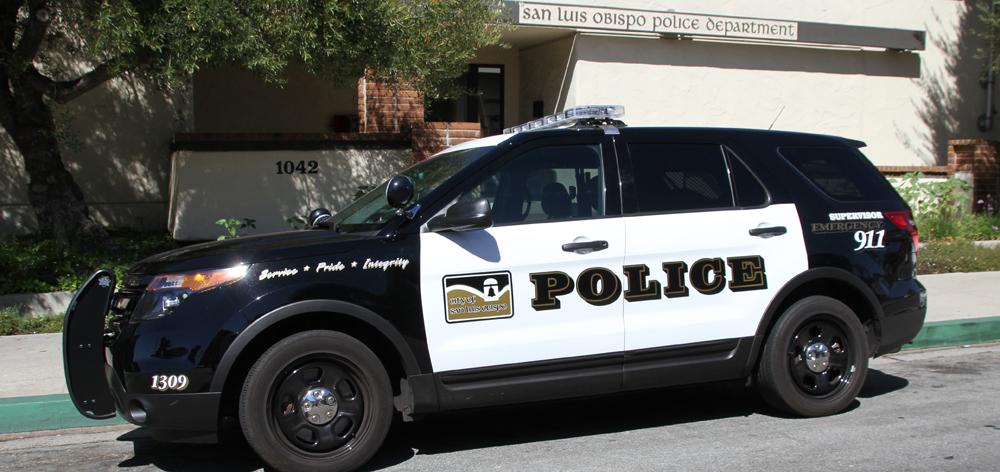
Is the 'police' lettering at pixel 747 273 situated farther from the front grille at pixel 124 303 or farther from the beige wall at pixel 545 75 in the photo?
the beige wall at pixel 545 75

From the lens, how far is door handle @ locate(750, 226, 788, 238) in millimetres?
5859

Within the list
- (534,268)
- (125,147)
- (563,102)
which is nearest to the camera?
(534,268)

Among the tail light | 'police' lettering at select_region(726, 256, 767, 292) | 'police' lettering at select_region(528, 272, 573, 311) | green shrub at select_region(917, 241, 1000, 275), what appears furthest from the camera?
green shrub at select_region(917, 241, 1000, 275)

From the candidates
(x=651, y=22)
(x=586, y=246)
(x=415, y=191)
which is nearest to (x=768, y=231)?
(x=586, y=246)

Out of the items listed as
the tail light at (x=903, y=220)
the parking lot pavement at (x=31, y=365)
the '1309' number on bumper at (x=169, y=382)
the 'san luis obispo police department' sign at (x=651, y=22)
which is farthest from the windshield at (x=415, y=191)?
the 'san luis obispo police department' sign at (x=651, y=22)

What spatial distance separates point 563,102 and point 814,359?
866cm

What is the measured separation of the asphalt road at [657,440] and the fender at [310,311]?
0.76 metres

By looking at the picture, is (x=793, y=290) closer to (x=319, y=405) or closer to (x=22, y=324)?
(x=319, y=405)

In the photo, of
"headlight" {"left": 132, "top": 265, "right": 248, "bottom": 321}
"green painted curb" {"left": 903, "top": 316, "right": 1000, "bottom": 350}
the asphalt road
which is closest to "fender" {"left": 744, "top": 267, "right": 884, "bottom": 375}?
the asphalt road

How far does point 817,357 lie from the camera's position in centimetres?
612

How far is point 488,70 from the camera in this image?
51.3 feet

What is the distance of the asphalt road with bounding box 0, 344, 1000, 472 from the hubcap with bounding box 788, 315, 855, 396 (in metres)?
0.25

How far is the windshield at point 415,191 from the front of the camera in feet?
17.8

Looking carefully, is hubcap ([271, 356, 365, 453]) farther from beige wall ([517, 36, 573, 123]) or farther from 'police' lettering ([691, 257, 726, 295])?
beige wall ([517, 36, 573, 123])
